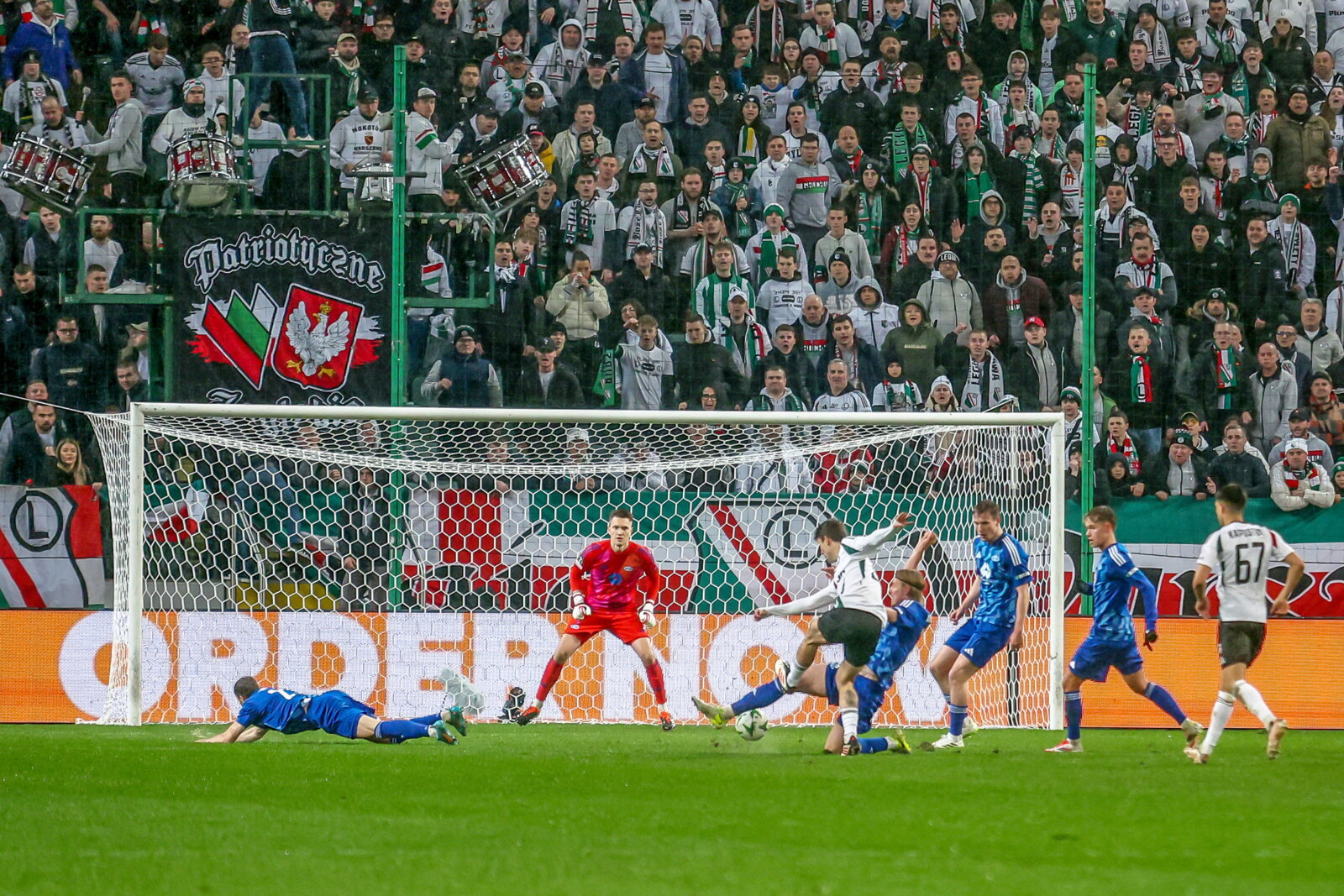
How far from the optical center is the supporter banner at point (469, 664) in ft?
42.6

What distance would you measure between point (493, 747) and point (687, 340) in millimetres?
6219

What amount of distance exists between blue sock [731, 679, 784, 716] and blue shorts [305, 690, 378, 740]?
7.96 feet

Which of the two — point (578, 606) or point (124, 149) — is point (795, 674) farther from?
point (124, 149)

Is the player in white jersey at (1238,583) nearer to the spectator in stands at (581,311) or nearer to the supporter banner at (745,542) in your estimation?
the supporter banner at (745,542)

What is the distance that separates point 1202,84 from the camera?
17875 millimetres

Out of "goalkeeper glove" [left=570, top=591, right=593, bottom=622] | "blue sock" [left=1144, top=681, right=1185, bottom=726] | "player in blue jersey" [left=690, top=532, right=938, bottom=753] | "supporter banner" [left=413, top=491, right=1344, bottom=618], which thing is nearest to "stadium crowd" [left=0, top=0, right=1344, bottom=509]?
"supporter banner" [left=413, top=491, right=1344, bottom=618]

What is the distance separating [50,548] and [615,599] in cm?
521

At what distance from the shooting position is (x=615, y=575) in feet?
39.8

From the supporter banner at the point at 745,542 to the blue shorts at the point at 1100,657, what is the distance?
10.3 ft

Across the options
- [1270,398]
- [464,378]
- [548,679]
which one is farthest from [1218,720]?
[464,378]

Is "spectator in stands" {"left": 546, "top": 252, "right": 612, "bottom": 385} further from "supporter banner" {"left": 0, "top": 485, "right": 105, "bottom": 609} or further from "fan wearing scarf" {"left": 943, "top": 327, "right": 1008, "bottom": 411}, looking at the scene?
"supporter banner" {"left": 0, "top": 485, "right": 105, "bottom": 609}

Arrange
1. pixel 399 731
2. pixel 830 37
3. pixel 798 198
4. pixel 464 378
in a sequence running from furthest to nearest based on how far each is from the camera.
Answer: pixel 830 37
pixel 798 198
pixel 464 378
pixel 399 731

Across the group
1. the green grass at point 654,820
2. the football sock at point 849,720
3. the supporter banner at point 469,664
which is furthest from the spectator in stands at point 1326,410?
the football sock at point 849,720

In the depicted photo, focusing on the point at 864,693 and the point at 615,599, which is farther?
the point at 615,599
